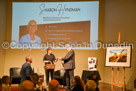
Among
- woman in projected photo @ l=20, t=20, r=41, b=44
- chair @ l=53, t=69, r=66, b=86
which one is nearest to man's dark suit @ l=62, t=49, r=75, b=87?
chair @ l=53, t=69, r=66, b=86

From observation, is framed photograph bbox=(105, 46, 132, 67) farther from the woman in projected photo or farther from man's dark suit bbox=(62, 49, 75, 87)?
the woman in projected photo

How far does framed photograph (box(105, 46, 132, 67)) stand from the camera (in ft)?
20.8

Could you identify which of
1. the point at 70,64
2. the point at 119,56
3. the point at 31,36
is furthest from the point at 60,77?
the point at 31,36

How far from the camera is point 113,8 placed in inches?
329

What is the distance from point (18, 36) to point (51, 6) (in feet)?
6.01

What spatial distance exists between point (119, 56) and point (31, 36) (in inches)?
155

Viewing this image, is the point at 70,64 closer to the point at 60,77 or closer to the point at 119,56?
the point at 60,77

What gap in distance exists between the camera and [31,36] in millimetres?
9016

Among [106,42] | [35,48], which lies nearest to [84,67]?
[106,42]

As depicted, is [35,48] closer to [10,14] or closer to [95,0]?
[10,14]

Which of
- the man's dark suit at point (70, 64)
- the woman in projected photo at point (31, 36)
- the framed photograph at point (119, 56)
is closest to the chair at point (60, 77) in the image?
the man's dark suit at point (70, 64)

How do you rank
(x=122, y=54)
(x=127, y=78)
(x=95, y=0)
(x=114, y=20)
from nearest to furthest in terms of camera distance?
(x=122, y=54)
(x=127, y=78)
(x=114, y=20)
(x=95, y=0)

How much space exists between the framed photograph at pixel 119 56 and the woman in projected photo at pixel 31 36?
3.27 meters

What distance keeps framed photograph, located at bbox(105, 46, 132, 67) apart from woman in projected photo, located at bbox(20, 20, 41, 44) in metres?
3.27
